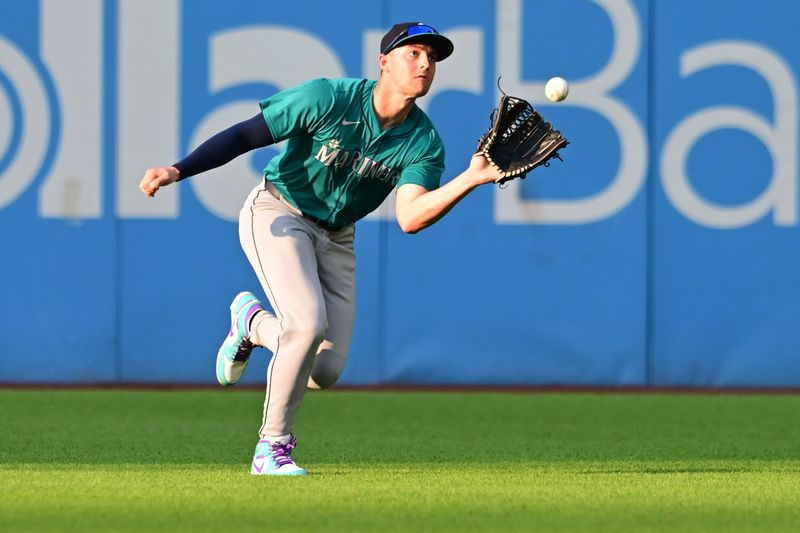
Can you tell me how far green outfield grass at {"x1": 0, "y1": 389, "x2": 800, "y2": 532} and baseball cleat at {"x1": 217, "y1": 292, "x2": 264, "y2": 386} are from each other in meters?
0.37

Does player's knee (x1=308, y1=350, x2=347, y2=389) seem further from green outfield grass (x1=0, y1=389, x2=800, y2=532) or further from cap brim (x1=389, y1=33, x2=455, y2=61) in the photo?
cap brim (x1=389, y1=33, x2=455, y2=61)

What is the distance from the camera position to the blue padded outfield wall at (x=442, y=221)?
9.86 m

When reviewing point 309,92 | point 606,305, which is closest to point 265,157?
point 606,305

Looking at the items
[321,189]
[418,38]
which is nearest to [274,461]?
[321,189]

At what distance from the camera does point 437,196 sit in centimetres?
518

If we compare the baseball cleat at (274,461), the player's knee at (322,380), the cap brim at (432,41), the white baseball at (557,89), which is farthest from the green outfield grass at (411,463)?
the cap brim at (432,41)

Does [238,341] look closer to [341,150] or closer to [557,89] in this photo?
[341,150]

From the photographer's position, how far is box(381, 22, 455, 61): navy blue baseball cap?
17.5 ft

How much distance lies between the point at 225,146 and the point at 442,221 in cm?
465

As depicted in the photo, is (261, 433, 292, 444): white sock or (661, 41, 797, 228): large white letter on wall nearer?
(261, 433, 292, 444): white sock

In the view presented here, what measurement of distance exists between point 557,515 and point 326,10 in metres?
6.12

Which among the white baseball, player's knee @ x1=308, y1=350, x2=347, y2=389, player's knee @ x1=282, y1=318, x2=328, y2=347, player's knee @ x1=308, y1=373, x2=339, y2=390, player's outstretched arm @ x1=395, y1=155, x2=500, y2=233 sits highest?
the white baseball

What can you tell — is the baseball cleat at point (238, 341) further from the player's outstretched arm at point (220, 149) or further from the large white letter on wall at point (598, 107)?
the large white letter on wall at point (598, 107)

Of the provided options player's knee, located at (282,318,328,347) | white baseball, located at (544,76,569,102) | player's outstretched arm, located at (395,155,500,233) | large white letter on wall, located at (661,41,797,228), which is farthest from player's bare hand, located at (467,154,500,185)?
large white letter on wall, located at (661,41,797,228)
